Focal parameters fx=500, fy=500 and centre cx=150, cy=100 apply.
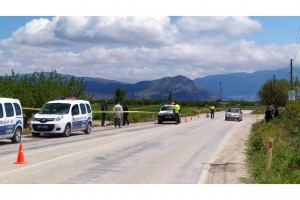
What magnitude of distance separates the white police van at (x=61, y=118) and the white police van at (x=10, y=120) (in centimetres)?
351

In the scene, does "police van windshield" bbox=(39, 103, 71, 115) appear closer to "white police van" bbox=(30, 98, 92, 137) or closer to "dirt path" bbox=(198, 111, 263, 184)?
"white police van" bbox=(30, 98, 92, 137)

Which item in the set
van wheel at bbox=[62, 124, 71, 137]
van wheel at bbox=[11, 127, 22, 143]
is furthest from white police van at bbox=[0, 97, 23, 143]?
van wheel at bbox=[62, 124, 71, 137]

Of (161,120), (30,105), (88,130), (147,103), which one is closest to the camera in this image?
(88,130)

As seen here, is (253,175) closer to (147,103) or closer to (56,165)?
(56,165)

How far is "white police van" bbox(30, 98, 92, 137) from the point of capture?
25031 mm

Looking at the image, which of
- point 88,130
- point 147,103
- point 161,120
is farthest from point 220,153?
point 147,103

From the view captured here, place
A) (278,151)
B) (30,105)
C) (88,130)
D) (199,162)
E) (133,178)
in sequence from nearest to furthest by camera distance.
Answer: (133,178)
(199,162)
(278,151)
(88,130)
(30,105)

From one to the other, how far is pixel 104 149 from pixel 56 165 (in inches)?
201

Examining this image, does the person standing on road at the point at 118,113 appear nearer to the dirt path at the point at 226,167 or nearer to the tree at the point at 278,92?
the dirt path at the point at 226,167

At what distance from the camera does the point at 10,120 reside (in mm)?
20531

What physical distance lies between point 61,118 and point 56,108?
44.9 inches

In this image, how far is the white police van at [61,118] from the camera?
25031mm

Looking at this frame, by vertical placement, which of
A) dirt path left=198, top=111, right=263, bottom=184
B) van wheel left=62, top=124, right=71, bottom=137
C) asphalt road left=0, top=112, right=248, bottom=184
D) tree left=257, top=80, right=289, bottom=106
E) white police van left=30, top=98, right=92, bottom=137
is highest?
tree left=257, top=80, right=289, bottom=106

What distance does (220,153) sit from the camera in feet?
60.1
